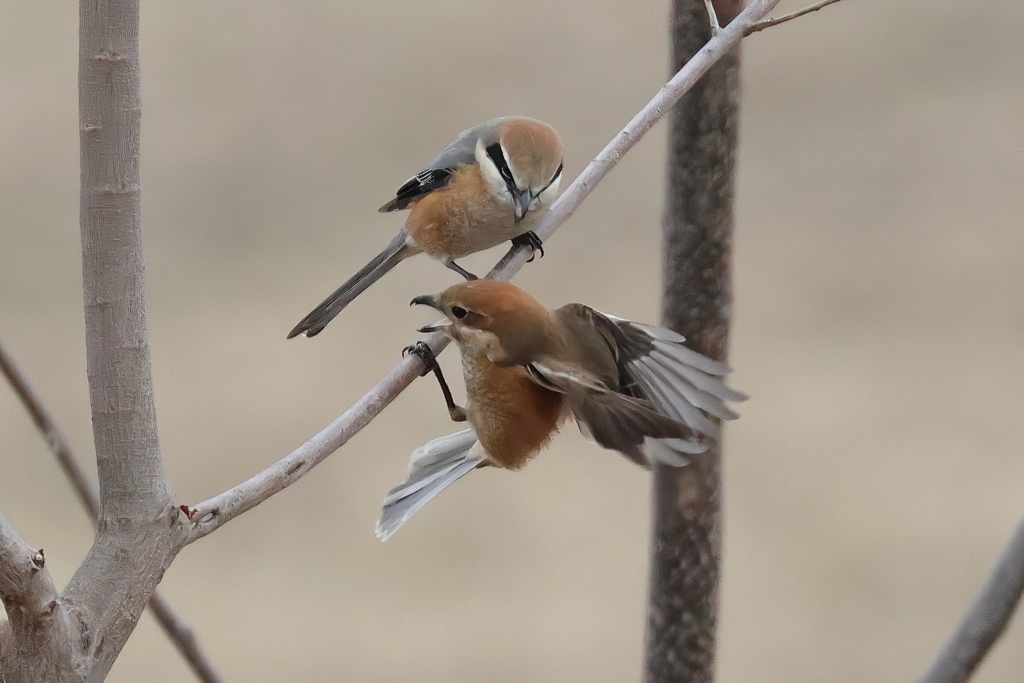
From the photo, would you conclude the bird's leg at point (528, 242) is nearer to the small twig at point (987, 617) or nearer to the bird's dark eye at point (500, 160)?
the bird's dark eye at point (500, 160)

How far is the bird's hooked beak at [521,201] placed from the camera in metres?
0.89

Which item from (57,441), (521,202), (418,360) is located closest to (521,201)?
(521,202)

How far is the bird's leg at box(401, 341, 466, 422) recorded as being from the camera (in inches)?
26.9

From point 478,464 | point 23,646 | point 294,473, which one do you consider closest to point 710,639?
point 478,464

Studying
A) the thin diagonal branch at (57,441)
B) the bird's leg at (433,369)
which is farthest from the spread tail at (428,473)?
the thin diagonal branch at (57,441)

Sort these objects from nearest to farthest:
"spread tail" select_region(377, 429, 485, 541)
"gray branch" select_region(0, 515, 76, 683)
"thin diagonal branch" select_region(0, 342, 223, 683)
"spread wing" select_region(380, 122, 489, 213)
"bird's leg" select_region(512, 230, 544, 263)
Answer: "gray branch" select_region(0, 515, 76, 683) → "thin diagonal branch" select_region(0, 342, 223, 683) → "spread tail" select_region(377, 429, 485, 541) → "bird's leg" select_region(512, 230, 544, 263) → "spread wing" select_region(380, 122, 489, 213)

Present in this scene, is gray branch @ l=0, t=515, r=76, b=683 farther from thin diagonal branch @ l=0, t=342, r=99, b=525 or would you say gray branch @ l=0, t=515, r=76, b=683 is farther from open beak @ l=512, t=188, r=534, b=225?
open beak @ l=512, t=188, r=534, b=225

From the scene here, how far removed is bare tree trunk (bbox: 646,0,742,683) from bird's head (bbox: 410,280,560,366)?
139 millimetres

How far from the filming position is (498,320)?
658 mm

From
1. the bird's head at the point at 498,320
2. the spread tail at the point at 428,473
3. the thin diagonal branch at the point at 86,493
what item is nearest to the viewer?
the thin diagonal branch at the point at 86,493

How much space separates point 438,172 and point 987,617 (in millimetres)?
652

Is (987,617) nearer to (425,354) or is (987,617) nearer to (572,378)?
(572,378)

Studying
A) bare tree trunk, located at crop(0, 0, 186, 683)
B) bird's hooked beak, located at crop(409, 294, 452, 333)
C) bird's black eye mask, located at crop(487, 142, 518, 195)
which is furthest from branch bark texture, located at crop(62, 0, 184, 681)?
bird's black eye mask, located at crop(487, 142, 518, 195)

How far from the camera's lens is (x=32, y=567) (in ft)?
1.43
